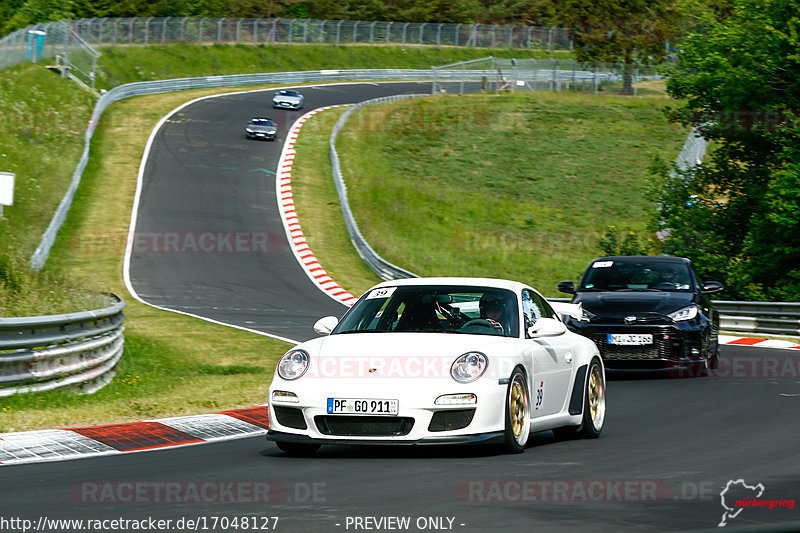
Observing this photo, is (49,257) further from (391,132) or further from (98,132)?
(391,132)

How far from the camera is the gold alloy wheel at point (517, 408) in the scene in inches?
348

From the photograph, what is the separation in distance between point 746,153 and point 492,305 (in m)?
27.7

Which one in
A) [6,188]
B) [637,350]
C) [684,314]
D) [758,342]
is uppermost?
[684,314]

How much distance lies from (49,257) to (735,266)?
65.0 ft

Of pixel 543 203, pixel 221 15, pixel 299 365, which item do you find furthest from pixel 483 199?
pixel 221 15

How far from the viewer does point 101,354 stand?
1420 cm

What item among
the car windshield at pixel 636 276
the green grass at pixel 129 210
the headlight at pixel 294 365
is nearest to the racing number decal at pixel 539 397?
the headlight at pixel 294 365

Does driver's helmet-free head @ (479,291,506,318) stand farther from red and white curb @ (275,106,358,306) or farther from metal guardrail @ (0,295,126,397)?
red and white curb @ (275,106,358,306)

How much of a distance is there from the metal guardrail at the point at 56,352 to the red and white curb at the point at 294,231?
15617 millimetres

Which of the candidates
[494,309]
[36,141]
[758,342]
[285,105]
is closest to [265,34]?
[285,105]

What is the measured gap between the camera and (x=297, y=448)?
8.97 meters

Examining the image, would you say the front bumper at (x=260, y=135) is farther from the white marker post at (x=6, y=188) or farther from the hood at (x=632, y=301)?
the hood at (x=632, y=301)
